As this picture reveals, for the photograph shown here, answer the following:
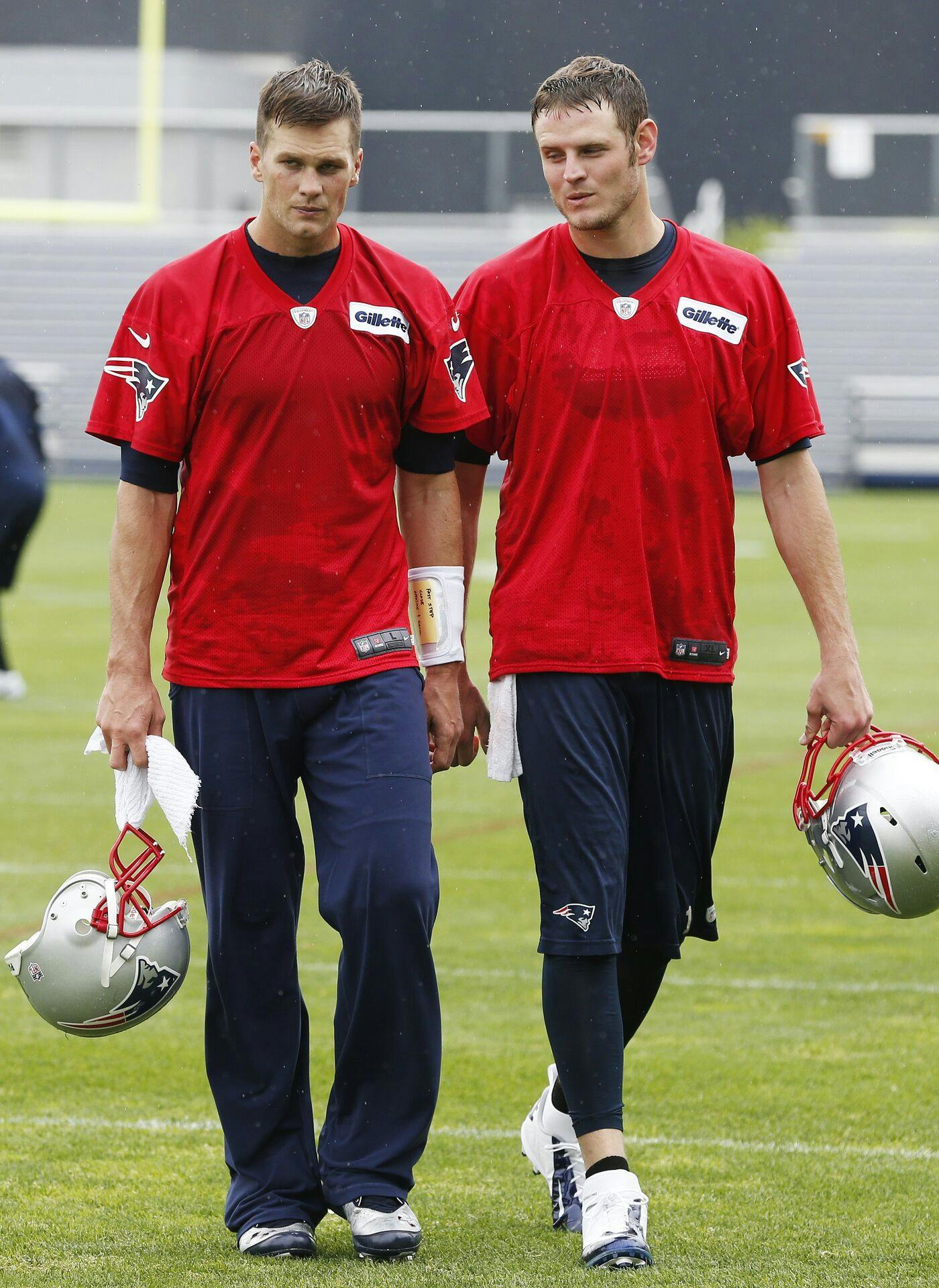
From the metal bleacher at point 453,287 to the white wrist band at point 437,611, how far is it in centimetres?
2924

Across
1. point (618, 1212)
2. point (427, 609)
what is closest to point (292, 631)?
point (427, 609)

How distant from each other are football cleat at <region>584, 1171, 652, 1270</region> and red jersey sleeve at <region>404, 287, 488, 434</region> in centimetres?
134

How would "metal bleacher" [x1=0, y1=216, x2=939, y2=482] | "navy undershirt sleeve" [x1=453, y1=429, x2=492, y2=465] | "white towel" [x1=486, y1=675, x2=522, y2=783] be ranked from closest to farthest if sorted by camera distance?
"white towel" [x1=486, y1=675, x2=522, y2=783] < "navy undershirt sleeve" [x1=453, y1=429, x2=492, y2=465] < "metal bleacher" [x1=0, y1=216, x2=939, y2=482]

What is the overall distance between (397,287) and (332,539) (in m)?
0.47

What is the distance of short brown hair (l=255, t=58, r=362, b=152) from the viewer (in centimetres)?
366

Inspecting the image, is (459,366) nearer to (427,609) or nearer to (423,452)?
(423,452)

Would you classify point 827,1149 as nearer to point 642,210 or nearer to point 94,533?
point 642,210

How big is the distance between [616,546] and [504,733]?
1.30ft

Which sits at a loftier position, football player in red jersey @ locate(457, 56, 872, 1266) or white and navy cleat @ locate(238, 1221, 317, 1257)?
football player in red jersey @ locate(457, 56, 872, 1266)

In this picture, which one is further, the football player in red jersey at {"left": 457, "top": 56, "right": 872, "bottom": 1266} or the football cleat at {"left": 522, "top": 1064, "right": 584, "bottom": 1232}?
the football cleat at {"left": 522, "top": 1064, "right": 584, "bottom": 1232}

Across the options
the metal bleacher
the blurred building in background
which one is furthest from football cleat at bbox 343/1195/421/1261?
the metal bleacher

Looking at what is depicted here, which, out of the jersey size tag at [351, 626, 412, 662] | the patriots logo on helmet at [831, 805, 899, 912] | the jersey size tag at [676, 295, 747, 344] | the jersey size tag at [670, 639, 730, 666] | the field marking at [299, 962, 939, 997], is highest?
the jersey size tag at [676, 295, 747, 344]

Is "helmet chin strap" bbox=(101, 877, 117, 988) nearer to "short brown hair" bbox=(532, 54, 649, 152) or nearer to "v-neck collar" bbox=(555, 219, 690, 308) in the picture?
"v-neck collar" bbox=(555, 219, 690, 308)

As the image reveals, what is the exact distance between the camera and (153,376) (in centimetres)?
368
